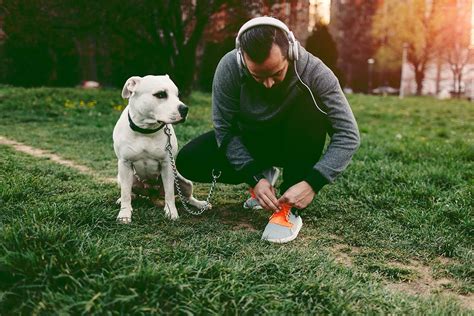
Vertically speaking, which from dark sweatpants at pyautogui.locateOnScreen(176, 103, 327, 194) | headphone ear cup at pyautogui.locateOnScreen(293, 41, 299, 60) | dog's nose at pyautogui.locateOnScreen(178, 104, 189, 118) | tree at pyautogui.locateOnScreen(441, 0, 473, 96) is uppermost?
tree at pyautogui.locateOnScreen(441, 0, 473, 96)

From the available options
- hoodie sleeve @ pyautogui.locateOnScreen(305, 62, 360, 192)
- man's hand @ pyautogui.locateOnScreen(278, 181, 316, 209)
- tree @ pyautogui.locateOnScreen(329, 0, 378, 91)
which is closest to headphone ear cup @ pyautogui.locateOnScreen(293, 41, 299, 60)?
hoodie sleeve @ pyautogui.locateOnScreen(305, 62, 360, 192)

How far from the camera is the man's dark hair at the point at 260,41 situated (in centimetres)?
270

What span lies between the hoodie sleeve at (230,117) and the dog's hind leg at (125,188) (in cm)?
68

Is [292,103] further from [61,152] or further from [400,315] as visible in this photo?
[61,152]

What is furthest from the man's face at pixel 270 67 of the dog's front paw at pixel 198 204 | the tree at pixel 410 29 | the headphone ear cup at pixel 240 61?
the tree at pixel 410 29

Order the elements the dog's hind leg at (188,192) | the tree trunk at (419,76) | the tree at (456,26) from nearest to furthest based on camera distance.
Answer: the dog's hind leg at (188,192)
the tree at (456,26)
the tree trunk at (419,76)

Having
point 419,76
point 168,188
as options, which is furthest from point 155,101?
point 419,76

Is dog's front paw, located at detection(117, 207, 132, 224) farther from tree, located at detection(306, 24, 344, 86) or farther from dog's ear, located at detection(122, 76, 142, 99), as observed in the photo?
tree, located at detection(306, 24, 344, 86)

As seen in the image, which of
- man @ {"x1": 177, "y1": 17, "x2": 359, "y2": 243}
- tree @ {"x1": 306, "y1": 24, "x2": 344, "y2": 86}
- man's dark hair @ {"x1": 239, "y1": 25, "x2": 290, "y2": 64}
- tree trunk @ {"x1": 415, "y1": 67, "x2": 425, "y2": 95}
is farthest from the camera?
tree trunk @ {"x1": 415, "y1": 67, "x2": 425, "y2": 95}

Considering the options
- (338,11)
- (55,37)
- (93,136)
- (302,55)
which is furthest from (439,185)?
(338,11)

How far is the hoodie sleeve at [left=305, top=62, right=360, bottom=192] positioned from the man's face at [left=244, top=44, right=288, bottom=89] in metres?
0.35

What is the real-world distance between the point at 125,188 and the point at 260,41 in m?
1.51

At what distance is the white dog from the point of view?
342cm

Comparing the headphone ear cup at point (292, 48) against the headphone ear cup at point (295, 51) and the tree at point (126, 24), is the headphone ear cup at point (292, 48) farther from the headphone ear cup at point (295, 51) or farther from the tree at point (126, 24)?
the tree at point (126, 24)
